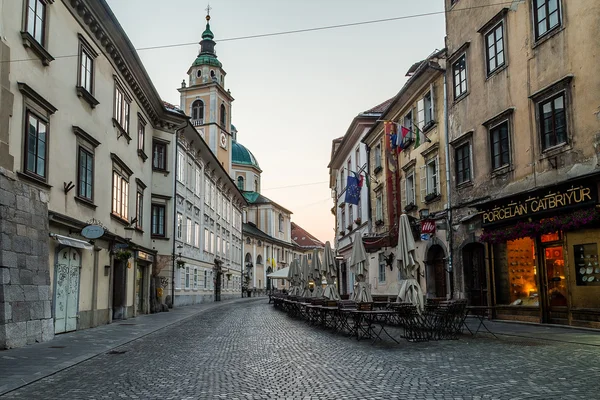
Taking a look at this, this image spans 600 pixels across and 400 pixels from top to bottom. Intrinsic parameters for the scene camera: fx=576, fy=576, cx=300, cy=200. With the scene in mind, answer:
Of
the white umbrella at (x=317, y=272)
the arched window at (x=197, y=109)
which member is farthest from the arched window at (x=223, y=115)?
the white umbrella at (x=317, y=272)

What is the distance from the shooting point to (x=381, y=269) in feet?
105

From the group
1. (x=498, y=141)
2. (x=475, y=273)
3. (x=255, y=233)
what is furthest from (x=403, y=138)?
(x=255, y=233)

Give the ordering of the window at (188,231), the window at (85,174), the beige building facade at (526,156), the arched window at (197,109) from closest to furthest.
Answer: the beige building facade at (526,156) → the window at (85,174) → the window at (188,231) → the arched window at (197,109)

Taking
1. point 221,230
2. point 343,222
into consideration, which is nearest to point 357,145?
point 343,222

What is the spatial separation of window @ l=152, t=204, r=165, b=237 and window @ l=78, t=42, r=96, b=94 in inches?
528

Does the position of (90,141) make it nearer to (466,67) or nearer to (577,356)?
(466,67)

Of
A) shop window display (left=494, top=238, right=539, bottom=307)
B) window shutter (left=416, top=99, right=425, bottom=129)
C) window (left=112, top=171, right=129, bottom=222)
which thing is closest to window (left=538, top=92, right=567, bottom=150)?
shop window display (left=494, top=238, right=539, bottom=307)

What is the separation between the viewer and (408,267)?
15578mm

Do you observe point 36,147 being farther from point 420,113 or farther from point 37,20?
point 420,113

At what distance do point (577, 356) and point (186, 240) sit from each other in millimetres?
29311

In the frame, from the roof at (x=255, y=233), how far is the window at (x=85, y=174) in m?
56.5

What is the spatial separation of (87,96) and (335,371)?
12.7m

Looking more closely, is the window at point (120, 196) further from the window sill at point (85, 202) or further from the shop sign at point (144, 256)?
the window sill at point (85, 202)

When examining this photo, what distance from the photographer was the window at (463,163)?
2089 centimetres
